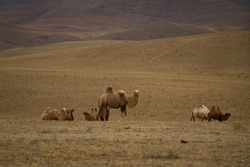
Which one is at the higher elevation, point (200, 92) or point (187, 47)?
point (187, 47)

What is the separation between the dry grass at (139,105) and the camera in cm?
1216

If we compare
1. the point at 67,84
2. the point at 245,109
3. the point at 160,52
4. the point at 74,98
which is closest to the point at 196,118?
the point at 245,109

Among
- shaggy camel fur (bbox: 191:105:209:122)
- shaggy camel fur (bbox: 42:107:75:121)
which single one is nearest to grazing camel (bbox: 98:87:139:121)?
shaggy camel fur (bbox: 42:107:75:121)

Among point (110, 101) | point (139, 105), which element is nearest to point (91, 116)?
point (110, 101)

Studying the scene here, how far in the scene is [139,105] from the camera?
1177 inches

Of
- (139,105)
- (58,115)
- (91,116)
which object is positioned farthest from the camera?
(139,105)

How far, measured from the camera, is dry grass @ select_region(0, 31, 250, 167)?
1216 cm

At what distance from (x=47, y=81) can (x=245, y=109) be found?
15.2 m

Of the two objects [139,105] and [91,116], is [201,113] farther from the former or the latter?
[139,105]

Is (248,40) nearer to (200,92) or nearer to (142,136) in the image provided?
(200,92)

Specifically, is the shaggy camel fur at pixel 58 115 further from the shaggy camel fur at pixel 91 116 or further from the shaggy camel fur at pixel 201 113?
the shaggy camel fur at pixel 201 113

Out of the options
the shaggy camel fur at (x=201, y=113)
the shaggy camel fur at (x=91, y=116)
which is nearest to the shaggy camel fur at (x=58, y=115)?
the shaggy camel fur at (x=91, y=116)

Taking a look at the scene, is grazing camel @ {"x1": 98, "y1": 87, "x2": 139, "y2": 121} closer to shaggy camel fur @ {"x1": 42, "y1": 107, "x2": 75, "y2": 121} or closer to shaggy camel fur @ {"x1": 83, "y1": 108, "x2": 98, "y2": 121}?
shaggy camel fur @ {"x1": 83, "y1": 108, "x2": 98, "y2": 121}

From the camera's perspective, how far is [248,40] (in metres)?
62.2
